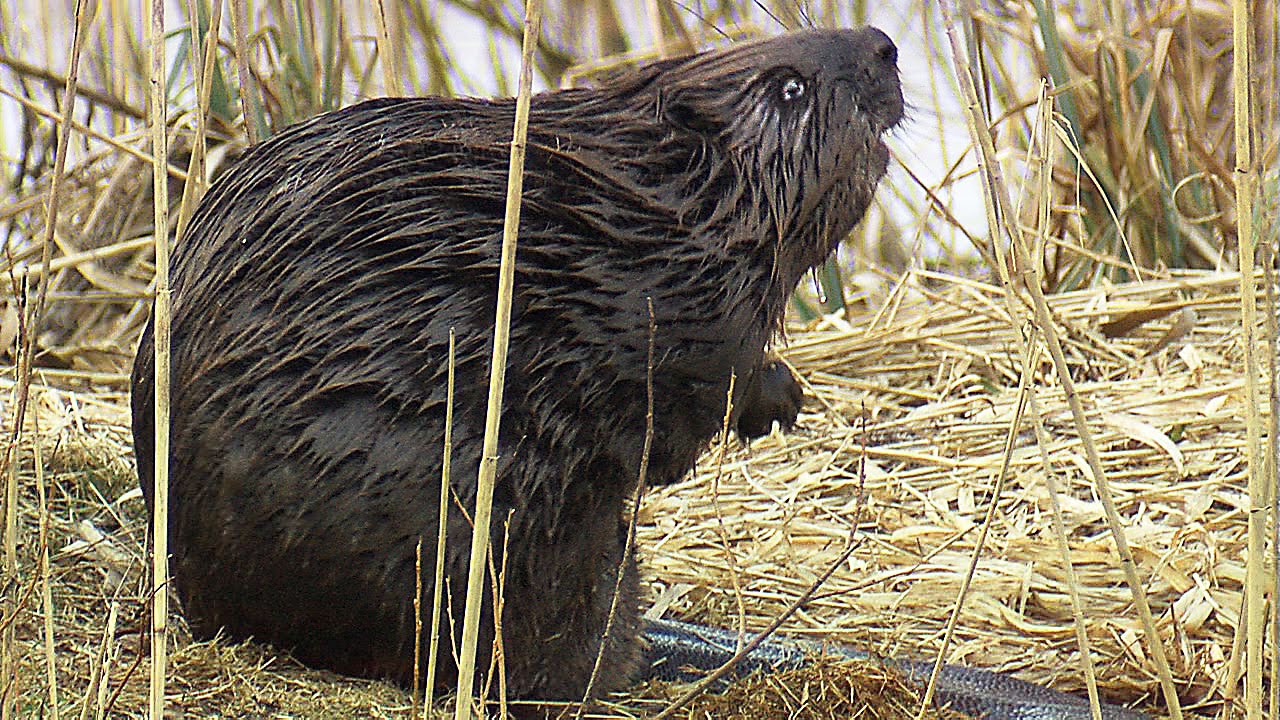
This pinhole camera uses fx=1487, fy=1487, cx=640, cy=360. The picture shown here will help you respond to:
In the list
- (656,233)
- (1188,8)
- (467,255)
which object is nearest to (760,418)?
(656,233)

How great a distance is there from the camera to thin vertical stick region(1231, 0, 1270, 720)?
3.97 ft

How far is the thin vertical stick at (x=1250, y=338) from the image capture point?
1.21m

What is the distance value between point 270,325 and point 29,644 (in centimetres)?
46

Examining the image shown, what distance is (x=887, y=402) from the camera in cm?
323

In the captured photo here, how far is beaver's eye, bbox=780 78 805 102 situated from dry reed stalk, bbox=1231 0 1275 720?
618 millimetres

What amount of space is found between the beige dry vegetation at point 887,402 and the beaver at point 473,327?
0.13m

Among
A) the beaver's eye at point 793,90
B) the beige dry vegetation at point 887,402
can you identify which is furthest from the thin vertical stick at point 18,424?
the beaver's eye at point 793,90

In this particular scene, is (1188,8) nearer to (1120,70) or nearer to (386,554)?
(1120,70)

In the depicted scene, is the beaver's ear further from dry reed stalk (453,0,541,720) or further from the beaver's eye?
dry reed stalk (453,0,541,720)

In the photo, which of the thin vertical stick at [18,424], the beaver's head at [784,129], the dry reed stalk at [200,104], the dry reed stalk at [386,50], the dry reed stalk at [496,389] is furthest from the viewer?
the dry reed stalk at [386,50]

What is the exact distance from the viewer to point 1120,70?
356 centimetres

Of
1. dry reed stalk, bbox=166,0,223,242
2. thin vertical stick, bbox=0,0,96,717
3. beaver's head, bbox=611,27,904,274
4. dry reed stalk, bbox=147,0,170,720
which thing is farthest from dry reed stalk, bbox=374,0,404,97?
dry reed stalk, bbox=147,0,170,720

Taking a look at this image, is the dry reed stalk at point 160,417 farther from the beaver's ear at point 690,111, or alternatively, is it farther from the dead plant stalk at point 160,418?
the beaver's ear at point 690,111

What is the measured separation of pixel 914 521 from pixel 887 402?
0.64 m
